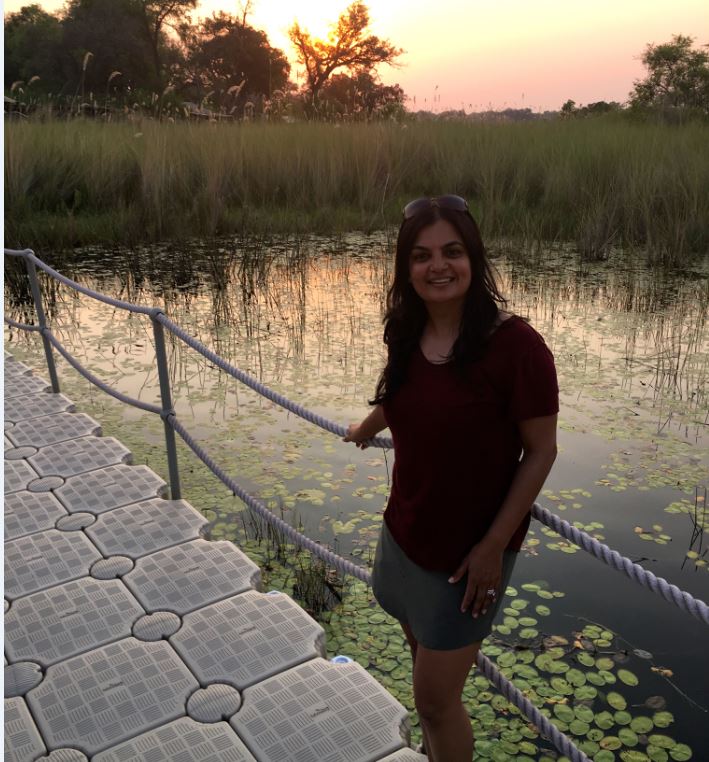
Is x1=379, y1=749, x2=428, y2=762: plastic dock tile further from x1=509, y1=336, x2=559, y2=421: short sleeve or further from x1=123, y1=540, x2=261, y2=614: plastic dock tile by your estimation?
x1=509, y1=336, x2=559, y2=421: short sleeve

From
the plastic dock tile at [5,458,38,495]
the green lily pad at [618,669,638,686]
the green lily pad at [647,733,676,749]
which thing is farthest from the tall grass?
the green lily pad at [647,733,676,749]

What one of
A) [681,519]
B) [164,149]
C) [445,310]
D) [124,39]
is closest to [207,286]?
[164,149]

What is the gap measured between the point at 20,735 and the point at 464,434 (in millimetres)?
1492

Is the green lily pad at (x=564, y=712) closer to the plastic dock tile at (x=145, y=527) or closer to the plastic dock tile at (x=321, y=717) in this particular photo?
the plastic dock tile at (x=321, y=717)

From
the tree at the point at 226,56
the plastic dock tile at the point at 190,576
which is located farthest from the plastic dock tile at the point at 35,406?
the tree at the point at 226,56

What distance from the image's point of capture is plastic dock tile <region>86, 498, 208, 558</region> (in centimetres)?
292

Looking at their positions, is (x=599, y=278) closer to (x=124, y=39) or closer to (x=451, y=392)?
(x=451, y=392)

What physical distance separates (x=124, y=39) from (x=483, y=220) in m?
30.4

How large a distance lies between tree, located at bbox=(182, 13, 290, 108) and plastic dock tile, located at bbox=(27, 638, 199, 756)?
38.6 metres

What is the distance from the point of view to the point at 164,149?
980 centimetres

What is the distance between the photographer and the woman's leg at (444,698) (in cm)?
151

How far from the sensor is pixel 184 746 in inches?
77.0

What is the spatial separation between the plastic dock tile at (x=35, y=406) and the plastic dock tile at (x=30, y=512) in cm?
105

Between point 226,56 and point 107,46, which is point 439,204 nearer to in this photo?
point 107,46
